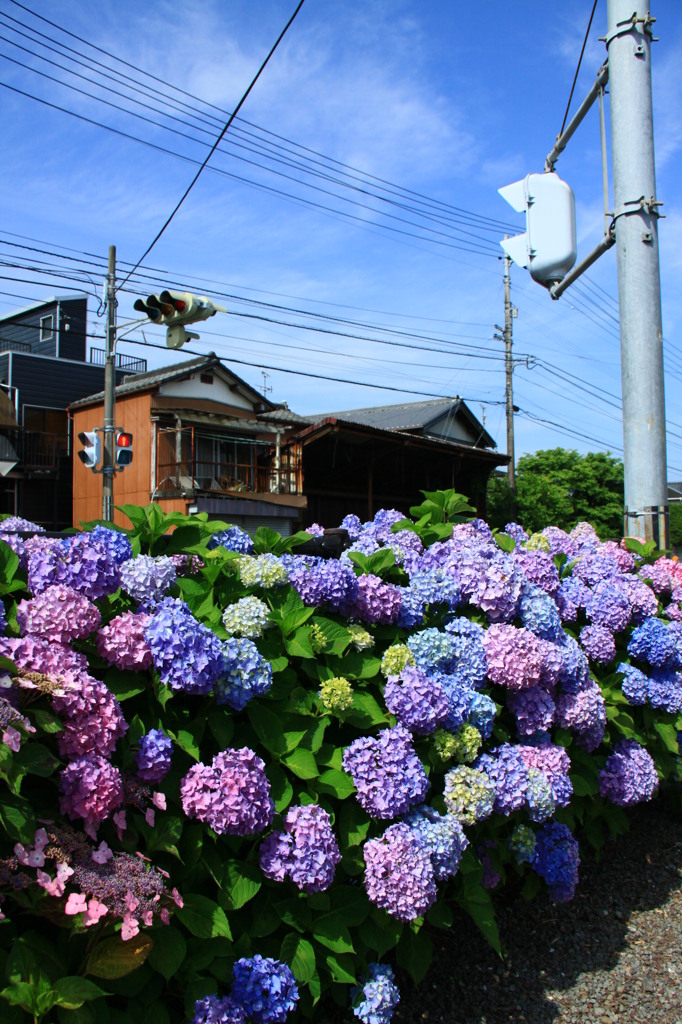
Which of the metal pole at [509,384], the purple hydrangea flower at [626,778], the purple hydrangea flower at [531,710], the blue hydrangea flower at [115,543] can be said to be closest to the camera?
the blue hydrangea flower at [115,543]

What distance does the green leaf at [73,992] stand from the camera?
1563 millimetres

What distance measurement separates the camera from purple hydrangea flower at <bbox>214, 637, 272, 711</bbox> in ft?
6.88

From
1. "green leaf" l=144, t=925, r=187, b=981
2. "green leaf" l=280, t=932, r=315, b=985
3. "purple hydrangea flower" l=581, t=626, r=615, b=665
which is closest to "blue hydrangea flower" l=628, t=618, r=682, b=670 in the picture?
"purple hydrangea flower" l=581, t=626, r=615, b=665

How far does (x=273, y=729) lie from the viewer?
2.19 m

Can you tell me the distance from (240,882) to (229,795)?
26 centimetres

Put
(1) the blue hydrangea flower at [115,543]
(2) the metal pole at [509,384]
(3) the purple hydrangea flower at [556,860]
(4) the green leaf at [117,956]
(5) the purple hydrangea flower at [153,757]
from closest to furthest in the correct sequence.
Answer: (4) the green leaf at [117,956] < (5) the purple hydrangea flower at [153,757] < (1) the blue hydrangea flower at [115,543] < (3) the purple hydrangea flower at [556,860] < (2) the metal pole at [509,384]

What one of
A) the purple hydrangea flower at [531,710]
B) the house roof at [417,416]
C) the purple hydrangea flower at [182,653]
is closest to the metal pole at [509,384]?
the house roof at [417,416]

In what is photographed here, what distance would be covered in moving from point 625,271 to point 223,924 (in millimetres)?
4737

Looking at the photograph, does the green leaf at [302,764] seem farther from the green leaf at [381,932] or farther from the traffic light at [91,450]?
the traffic light at [91,450]

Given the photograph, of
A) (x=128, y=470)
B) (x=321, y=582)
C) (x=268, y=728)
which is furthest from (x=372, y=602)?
(x=128, y=470)

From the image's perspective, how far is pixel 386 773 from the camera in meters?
2.27

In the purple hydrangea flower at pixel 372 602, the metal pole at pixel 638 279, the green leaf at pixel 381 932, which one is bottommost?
the green leaf at pixel 381 932

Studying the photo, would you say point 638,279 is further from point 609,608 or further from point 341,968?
point 341,968

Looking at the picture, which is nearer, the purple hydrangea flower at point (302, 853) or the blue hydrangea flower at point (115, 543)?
the purple hydrangea flower at point (302, 853)
